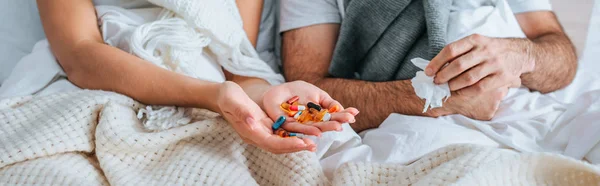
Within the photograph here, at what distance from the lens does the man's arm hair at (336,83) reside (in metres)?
1.26

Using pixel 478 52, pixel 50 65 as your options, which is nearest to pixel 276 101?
pixel 478 52

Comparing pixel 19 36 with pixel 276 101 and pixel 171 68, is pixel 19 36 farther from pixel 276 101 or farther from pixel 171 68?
pixel 276 101

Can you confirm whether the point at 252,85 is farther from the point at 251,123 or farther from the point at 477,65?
the point at 477,65

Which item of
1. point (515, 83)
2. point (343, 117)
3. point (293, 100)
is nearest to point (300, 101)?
point (293, 100)

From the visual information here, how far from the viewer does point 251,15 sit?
53.3 inches

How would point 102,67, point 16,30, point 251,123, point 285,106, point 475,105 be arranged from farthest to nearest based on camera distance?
point 16,30, point 475,105, point 102,67, point 285,106, point 251,123

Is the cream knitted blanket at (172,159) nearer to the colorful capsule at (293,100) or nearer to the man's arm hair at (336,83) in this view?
the colorful capsule at (293,100)

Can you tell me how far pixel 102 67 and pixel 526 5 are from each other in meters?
1.02

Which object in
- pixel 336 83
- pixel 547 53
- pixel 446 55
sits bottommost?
pixel 336 83

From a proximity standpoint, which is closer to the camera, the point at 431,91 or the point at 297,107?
the point at 297,107

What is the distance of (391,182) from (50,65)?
2.50 feet

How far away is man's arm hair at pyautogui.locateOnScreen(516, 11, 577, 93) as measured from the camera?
4.25 feet

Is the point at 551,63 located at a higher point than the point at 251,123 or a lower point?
lower

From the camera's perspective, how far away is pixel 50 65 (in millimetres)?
1195
